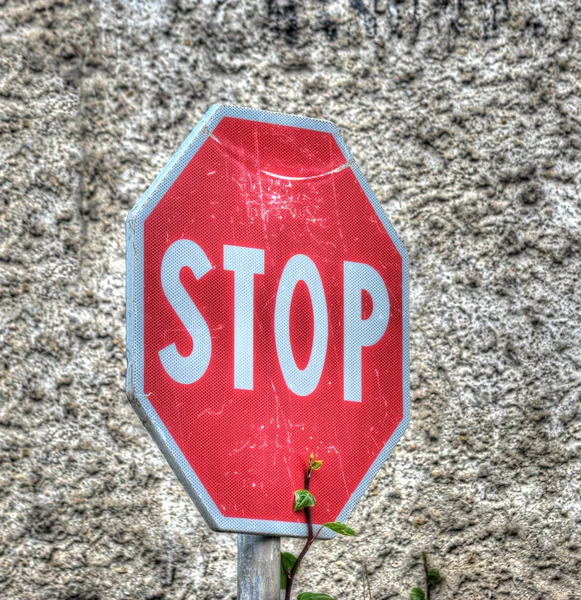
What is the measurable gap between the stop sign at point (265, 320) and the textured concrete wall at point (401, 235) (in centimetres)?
80

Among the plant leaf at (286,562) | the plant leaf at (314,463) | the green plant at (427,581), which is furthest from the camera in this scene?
the green plant at (427,581)

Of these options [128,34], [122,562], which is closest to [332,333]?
[122,562]

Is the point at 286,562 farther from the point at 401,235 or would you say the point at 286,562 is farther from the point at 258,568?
the point at 401,235

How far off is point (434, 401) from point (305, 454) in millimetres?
1000

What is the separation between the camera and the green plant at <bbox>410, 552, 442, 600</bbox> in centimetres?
208

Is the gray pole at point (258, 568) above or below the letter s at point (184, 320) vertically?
below

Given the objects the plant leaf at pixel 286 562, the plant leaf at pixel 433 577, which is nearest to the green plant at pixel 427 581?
the plant leaf at pixel 433 577

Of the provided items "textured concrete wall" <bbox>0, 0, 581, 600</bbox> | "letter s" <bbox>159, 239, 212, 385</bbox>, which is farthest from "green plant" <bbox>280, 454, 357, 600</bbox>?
"textured concrete wall" <bbox>0, 0, 581, 600</bbox>

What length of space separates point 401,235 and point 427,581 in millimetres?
744

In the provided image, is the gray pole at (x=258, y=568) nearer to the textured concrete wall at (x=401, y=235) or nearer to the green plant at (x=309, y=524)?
the green plant at (x=309, y=524)

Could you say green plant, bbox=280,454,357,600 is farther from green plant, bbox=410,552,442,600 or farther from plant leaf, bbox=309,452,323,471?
green plant, bbox=410,552,442,600

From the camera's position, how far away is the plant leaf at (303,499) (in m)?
1.19

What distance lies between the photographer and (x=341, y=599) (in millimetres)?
2047

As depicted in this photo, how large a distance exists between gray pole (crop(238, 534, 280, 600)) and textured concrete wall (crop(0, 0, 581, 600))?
0.85m
